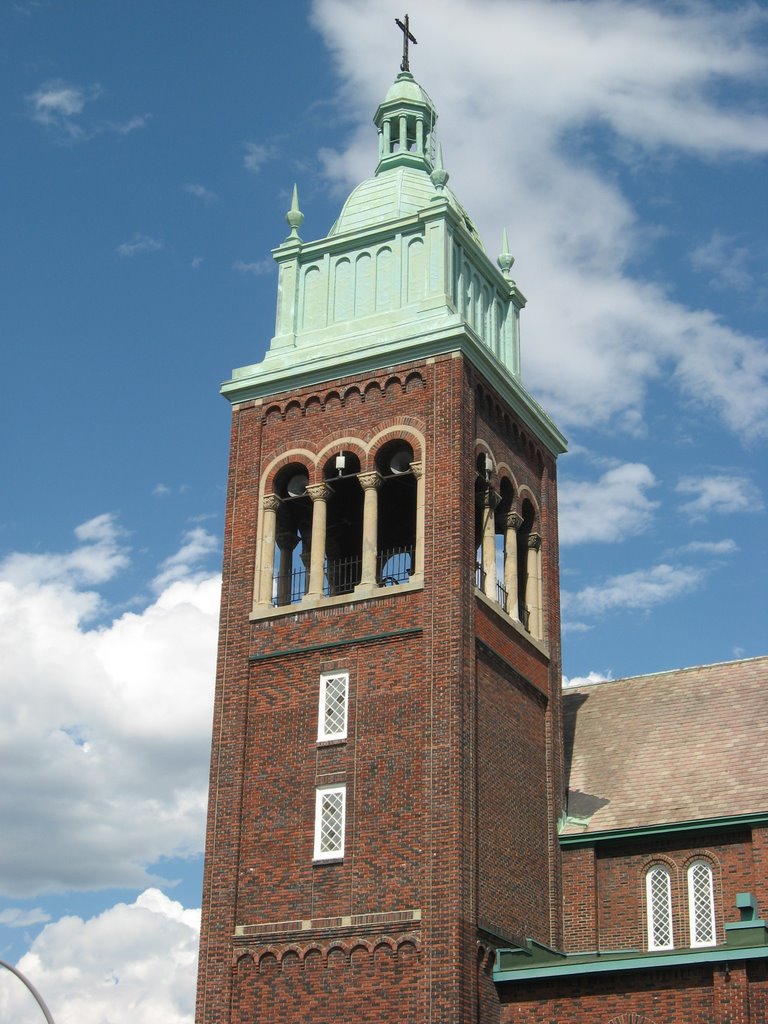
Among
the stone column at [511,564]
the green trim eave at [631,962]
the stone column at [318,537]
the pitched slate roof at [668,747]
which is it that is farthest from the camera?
the stone column at [511,564]

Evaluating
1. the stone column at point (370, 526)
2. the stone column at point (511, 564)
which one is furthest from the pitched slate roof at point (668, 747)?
the stone column at point (370, 526)

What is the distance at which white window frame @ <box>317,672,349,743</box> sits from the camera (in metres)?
31.0

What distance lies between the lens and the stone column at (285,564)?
113 feet

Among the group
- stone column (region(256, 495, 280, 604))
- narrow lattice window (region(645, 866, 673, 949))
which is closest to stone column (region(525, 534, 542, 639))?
stone column (region(256, 495, 280, 604))

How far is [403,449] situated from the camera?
111 ft

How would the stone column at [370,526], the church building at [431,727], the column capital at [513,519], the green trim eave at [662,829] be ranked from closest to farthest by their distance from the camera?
the church building at [431,727] < the green trim eave at [662,829] < the stone column at [370,526] < the column capital at [513,519]

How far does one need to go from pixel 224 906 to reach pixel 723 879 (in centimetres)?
957

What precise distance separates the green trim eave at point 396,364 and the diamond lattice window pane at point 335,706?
22.8 feet

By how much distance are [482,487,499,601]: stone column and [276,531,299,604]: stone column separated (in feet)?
14.1

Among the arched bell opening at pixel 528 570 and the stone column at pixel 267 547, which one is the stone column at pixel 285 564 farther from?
the arched bell opening at pixel 528 570

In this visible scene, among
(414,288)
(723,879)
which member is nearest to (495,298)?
(414,288)

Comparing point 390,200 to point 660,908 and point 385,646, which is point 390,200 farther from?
point 660,908

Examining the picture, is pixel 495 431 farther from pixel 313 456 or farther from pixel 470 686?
pixel 470 686

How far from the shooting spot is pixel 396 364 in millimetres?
33906
